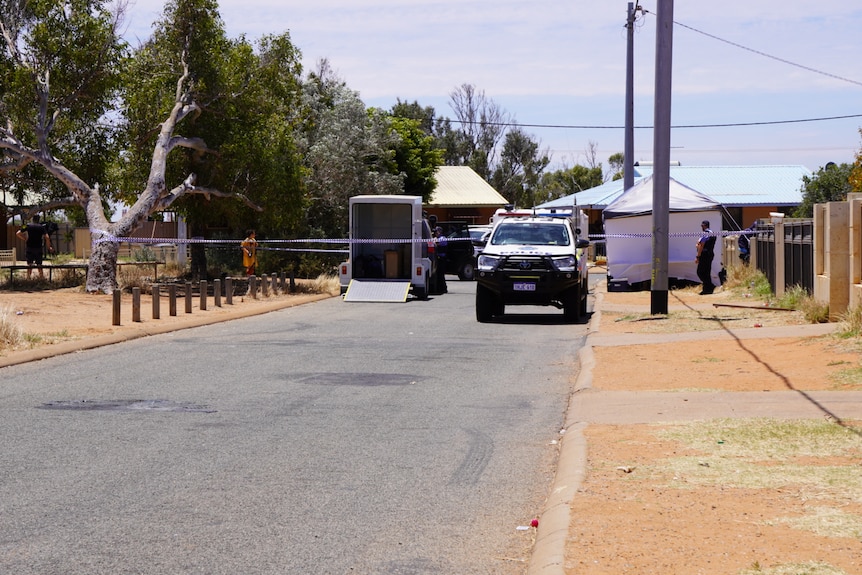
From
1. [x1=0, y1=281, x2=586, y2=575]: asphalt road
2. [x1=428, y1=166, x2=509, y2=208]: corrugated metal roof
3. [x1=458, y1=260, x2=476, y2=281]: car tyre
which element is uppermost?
[x1=428, y1=166, x2=509, y2=208]: corrugated metal roof

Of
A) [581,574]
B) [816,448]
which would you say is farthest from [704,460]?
[581,574]

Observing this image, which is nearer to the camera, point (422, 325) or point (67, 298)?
point (422, 325)

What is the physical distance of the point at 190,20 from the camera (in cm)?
3159

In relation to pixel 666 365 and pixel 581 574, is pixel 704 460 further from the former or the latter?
pixel 666 365

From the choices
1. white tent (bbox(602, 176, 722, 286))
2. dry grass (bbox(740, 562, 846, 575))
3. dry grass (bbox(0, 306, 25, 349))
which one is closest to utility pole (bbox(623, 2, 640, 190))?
white tent (bbox(602, 176, 722, 286))

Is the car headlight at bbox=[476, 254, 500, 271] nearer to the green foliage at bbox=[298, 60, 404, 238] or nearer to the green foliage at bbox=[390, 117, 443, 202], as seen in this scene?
the green foliage at bbox=[298, 60, 404, 238]

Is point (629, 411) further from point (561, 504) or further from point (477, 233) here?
point (477, 233)

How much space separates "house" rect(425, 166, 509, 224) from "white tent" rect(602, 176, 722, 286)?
126 feet

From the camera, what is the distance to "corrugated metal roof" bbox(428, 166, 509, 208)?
234 feet

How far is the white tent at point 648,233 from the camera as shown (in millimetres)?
30344

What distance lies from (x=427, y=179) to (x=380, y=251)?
106ft

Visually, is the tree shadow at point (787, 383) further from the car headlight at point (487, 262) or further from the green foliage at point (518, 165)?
the green foliage at point (518, 165)

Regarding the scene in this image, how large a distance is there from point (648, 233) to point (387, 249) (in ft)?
23.7

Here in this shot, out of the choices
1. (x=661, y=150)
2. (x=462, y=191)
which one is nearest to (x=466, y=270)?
(x=661, y=150)
